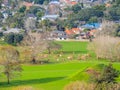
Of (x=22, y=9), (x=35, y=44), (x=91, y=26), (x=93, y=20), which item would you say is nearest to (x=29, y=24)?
(x=91, y=26)

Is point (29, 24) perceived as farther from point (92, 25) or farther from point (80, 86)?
point (80, 86)

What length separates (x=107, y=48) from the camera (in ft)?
143

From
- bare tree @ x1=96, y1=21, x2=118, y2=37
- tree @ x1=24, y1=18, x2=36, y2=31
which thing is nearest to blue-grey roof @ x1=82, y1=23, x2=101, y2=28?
tree @ x1=24, y1=18, x2=36, y2=31

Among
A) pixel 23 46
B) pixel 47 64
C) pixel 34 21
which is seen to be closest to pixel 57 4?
pixel 34 21

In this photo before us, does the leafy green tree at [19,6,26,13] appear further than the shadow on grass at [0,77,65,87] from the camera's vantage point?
Yes

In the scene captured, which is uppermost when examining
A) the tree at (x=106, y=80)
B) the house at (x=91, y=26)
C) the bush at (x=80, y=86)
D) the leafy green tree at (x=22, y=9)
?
the leafy green tree at (x=22, y=9)

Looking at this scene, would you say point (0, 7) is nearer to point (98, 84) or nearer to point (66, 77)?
point (66, 77)

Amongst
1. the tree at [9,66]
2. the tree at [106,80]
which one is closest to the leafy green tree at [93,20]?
the tree at [9,66]

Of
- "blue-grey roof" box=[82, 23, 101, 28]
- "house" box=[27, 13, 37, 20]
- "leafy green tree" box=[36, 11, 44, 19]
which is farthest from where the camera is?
"leafy green tree" box=[36, 11, 44, 19]

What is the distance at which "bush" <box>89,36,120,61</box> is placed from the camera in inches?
1683

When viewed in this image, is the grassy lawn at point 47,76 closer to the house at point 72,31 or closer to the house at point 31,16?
the house at point 72,31

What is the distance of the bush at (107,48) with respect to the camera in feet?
140

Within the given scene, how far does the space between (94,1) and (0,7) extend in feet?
60.8

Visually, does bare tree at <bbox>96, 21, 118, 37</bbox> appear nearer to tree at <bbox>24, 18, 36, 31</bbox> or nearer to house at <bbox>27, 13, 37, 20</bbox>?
tree at <bbox>24, 18, 36, 31</bbox>
